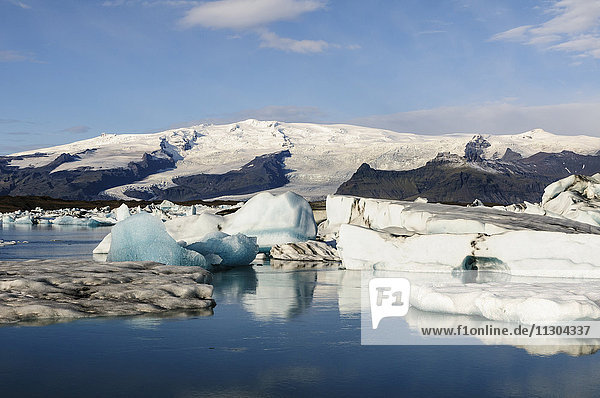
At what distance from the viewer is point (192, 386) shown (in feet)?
16.9

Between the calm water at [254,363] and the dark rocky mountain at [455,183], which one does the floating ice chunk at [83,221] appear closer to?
the calm water at [254,363]

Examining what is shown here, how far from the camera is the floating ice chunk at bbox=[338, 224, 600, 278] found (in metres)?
11.5

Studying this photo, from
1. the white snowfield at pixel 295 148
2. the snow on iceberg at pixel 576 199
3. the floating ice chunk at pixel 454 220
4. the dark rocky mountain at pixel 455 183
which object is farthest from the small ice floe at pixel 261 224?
the dark rocky mountain at pixel 455 183

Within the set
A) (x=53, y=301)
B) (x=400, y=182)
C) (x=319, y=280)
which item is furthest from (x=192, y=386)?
(x=400, y=182)

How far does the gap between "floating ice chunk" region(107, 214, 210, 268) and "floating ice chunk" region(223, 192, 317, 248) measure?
6.57 meters

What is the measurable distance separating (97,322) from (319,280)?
19.2 feet

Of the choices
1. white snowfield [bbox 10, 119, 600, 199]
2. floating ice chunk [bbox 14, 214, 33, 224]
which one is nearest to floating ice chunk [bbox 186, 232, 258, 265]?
floating ice chunk [bbox 14, 214, 33, 224]

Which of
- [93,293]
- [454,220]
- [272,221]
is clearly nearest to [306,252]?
[272,221]

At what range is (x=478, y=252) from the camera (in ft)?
40.8

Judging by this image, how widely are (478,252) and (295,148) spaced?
105309 millimetres

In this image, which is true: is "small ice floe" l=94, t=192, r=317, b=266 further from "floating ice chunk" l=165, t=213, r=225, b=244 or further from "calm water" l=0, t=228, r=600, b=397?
"calm water" l=0, t=228, r=600, b=397

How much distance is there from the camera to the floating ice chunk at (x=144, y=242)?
13352 mm

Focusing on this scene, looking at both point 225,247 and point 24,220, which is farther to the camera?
point 24,220

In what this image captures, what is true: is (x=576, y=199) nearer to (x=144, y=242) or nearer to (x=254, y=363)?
(x=144, y=242)
